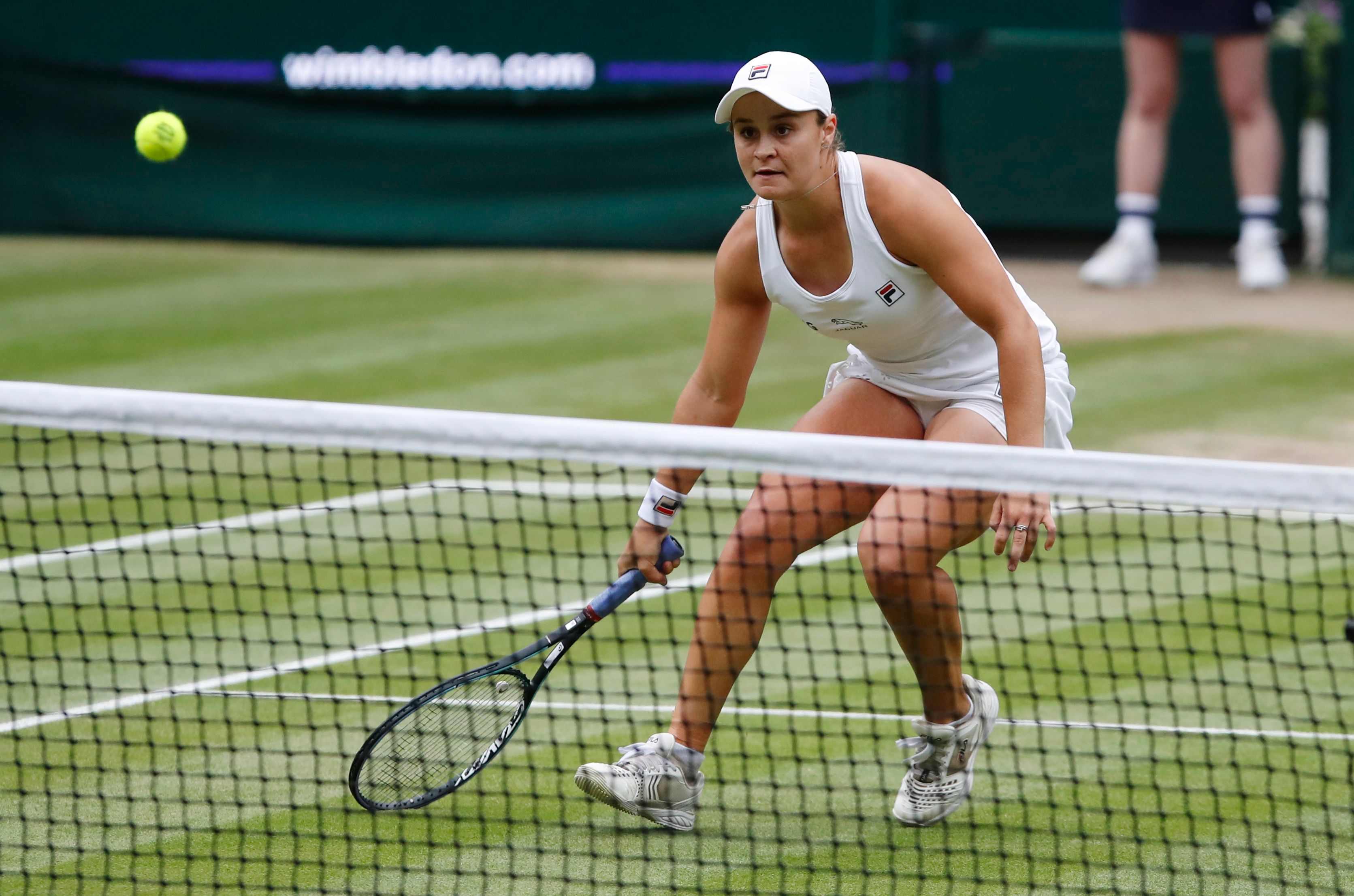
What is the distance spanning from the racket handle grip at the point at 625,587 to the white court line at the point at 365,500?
71.2 inches

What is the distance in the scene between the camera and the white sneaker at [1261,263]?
35.4ft

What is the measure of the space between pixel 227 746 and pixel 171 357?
517 centimetres

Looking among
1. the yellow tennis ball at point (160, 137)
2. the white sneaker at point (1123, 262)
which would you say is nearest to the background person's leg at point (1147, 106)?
the white sneaker at point (1123, 262)

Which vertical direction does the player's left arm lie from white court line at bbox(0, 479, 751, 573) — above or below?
above

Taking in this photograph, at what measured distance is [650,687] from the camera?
5.11 metres

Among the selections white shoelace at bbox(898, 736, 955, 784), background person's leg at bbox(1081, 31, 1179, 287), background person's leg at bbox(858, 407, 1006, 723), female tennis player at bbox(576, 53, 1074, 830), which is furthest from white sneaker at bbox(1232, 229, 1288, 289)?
white shoelace at bbox(898, 736, 955, 784)

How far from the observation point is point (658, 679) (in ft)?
17.1

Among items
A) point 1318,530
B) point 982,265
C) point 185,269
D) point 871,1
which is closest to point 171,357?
point 185,269

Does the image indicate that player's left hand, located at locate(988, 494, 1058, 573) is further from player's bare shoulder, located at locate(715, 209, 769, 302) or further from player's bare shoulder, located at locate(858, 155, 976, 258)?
player's bare shoulder, located at locate(715, 209, 769, 302)

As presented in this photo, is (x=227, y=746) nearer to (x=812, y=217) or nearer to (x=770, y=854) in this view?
(x=770, y=854)

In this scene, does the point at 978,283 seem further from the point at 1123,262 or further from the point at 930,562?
the point at 1123,262

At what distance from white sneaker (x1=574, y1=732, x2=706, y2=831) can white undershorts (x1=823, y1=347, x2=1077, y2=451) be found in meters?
1.02

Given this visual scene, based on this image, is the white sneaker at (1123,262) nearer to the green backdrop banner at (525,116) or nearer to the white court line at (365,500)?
the green backdrop banner at (525,116)

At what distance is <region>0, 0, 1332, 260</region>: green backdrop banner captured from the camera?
11.6 m
